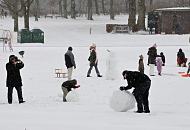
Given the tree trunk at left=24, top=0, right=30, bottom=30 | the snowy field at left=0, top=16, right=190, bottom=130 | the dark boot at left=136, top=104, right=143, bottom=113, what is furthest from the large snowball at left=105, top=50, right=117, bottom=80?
the tree trunk at left=24, top=0, right=30, bottom=30

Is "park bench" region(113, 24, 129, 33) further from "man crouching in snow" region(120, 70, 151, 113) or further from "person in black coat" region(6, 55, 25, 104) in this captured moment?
"man crouching in snow" region(120, 70, 151, 113)

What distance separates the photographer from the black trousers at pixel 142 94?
510 inches

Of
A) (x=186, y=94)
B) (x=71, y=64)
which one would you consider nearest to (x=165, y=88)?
(x=186, y=94)

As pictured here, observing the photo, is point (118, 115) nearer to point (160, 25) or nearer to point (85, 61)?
point (85, 61)

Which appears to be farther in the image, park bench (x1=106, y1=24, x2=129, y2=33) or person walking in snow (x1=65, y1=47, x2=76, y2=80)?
park bench (x1=106, y1=24, x2=129, y2=33)

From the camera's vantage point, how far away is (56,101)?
54.1 ft

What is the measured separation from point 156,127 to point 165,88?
946 centimetres

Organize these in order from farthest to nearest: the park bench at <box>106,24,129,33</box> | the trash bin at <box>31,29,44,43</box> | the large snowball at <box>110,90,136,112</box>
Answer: the park bench at <box>106,24,129,33</box> < the trash bin at <box>31,29,44,43</box> < the large snowball at <box>110,90,136,112</box>

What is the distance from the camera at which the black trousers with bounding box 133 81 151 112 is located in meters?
13.0


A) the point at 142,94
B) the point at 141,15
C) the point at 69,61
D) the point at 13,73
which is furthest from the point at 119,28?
the point at 142,94

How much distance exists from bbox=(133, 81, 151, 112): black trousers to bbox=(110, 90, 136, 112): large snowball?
0.18 m

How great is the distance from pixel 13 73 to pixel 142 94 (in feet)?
13.8

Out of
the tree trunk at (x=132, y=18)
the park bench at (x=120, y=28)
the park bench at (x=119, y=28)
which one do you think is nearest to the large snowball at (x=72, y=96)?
the park bench at (x=119, y=28)

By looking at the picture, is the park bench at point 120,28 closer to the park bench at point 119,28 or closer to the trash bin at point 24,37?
the park bench at point 119,28
